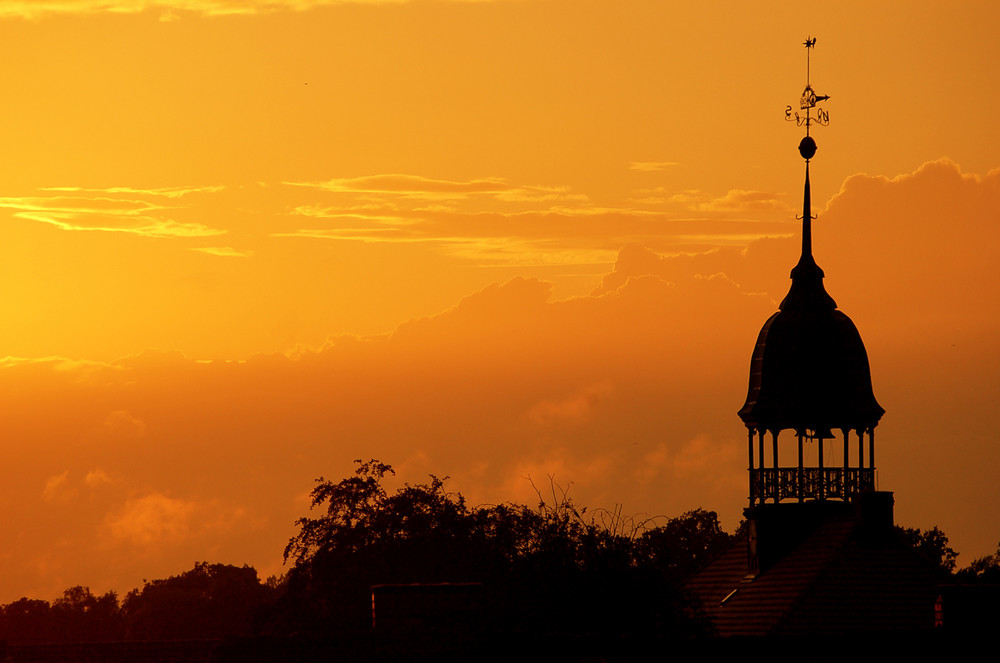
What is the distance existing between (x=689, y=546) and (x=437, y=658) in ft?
302

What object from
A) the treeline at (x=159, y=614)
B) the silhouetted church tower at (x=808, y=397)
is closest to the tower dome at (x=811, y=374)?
the silhouetted church tower at (x=808, y=397)

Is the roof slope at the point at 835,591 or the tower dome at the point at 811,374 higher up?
the tower dome at the point at 811,374

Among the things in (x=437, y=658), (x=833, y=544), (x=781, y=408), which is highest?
(x=781, y=408)

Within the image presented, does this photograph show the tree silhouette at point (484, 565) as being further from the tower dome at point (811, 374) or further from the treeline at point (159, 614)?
the treeline at point (159, 614)

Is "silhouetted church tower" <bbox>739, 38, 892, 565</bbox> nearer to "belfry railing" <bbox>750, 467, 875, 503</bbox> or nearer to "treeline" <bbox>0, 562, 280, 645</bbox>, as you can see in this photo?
"belfry railing" <bbox>750, 467, 875, 503</bbox>

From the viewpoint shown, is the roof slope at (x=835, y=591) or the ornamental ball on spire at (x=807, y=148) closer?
the roof slope at (x=835, y=591)

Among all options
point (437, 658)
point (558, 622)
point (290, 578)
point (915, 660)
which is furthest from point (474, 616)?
point (290, 578)

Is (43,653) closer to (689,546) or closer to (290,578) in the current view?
(290,578)

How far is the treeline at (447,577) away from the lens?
4856 centimetres

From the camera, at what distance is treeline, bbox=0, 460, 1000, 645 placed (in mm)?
48562

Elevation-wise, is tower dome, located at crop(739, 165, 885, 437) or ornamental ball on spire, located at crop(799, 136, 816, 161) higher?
ornamental ball on spire, located at crop(799, 136, 816, 161)

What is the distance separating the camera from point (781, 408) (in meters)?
64.3

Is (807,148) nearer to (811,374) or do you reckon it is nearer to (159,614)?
(811,374)

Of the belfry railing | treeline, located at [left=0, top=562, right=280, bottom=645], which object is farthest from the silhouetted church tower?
treeline, located at [left=0, top=562, right=280, bottom=645]
